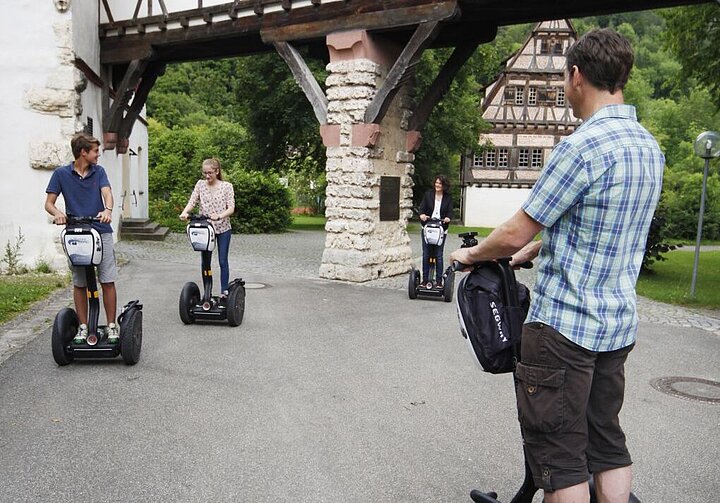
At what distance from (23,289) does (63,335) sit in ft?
15.2

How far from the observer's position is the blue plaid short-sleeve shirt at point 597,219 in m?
2.30

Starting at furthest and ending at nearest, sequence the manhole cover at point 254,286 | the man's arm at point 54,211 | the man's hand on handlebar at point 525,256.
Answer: the manhole cover at point 254,286 < the man's arm at point 54,211 < the man's hand on handlebar at point 525,256

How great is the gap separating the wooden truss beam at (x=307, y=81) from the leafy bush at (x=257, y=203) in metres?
13.1

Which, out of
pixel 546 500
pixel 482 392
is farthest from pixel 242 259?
pixel 546 500

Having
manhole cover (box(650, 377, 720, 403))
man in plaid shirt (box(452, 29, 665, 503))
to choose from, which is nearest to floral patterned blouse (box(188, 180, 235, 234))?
manhole cover (box(650, 377, 720, 403))

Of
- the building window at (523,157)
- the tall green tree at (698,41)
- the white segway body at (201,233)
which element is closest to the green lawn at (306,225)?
the building window at (523,157)

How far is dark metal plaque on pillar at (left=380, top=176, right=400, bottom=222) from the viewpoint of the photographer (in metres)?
12.7

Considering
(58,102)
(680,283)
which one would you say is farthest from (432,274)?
(58,102)

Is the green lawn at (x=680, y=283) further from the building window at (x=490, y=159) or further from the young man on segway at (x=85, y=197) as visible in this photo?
the building window at (x=490, y=159)

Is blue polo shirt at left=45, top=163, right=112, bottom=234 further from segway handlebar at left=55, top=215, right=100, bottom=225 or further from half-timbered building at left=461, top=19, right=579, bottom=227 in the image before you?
half-timbered building at left=461, top=19, right=579, bottom=227

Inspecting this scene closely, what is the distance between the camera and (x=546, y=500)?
254cm

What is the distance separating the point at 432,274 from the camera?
10.4m

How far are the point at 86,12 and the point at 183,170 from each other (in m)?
23.2

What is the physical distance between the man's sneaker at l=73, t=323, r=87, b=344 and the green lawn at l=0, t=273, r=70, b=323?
248cm
